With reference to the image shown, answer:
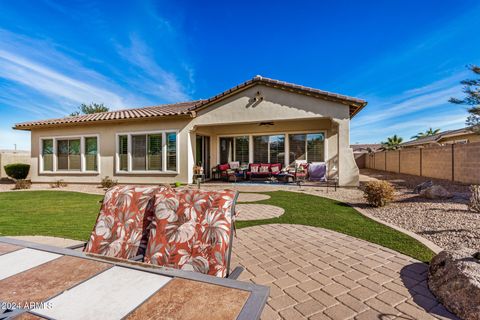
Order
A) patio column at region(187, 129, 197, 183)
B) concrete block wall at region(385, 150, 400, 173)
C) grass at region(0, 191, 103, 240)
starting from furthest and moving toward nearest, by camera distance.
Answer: concrete block wall at region(385, 150, 400, 173)
patio column at region(187, 129, 197, 183)
grass at region(0, 191, 103, 240)

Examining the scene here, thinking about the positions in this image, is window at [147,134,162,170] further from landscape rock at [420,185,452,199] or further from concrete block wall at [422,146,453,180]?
concrete block wall at [422,146,453,180]

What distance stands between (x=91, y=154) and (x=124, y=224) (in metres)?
14.8

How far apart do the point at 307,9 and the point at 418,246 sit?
516 inches

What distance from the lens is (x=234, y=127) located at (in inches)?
639

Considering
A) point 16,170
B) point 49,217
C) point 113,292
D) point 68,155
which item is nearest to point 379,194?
point 113,292

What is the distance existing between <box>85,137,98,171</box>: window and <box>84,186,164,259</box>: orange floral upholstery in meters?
14.2

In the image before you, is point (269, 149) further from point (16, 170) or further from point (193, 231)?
point (16, 170)

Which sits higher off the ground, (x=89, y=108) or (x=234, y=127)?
(x=89, y=108)

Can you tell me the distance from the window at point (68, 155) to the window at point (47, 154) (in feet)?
1.81

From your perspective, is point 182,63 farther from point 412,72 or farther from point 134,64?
point 412,72

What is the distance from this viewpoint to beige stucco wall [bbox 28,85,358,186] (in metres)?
11.5

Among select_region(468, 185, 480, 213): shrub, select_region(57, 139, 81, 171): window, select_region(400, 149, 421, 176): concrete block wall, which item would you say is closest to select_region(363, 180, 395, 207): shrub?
select_region(468, 185, 480, 213): shrub

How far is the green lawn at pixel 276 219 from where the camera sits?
4797mm

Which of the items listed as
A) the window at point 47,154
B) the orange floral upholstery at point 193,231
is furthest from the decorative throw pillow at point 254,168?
the window at point 47,154
